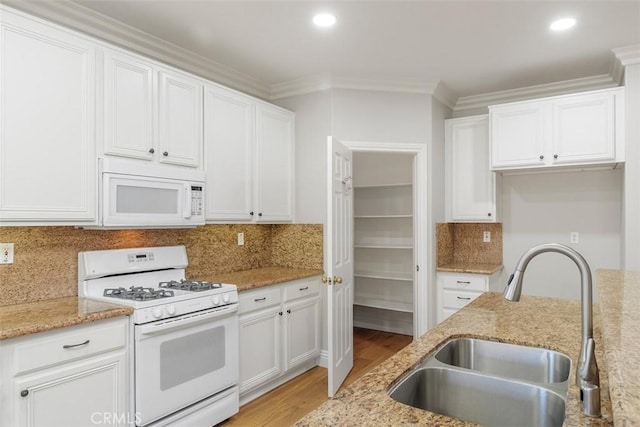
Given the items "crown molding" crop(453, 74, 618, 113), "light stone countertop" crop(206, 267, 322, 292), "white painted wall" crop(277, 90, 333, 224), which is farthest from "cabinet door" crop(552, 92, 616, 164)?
"light stone countertop" crop(206, 267, 322, 292)

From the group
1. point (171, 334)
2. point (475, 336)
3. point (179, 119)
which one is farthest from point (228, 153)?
point (475, 336)

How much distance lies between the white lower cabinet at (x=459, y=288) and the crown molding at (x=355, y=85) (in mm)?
1729

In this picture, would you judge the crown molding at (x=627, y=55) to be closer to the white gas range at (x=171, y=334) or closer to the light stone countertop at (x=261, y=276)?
the light stone countertop at (x=261, y=276)

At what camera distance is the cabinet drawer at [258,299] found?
289 centimetres

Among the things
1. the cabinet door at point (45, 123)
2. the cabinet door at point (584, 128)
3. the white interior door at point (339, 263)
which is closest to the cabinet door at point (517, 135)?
the cabinet door at point (584, 128)

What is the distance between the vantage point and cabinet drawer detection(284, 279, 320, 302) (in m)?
3.31

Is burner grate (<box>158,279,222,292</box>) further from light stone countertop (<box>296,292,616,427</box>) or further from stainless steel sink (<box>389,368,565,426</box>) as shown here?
stainless steel sink (<box>389,368,565,426</box>)

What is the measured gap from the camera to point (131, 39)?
9.35 ft

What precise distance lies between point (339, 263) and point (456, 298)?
53.8 inches

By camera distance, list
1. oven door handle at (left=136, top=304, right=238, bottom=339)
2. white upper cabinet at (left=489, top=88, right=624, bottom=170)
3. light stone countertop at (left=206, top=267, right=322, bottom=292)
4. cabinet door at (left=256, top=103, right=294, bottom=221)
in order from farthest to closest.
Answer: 1. cabinet door at (left=256, top=103, right=294, bottom=221)
2. white upper cabinet at (left=489, top=88, right=624, bottom=170)
3. light stone countertop at (left=206, top=267, right=322, bottom=292)
4. oven door handle at (left=136, top=304, right=238, bottom=339)

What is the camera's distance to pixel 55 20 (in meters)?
2.47

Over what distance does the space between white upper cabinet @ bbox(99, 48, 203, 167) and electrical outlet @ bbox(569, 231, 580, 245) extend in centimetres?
341

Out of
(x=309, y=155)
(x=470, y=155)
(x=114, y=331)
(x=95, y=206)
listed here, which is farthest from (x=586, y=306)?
(x=470, y=155)

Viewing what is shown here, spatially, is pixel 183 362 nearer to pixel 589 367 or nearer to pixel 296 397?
pixel 296 397
